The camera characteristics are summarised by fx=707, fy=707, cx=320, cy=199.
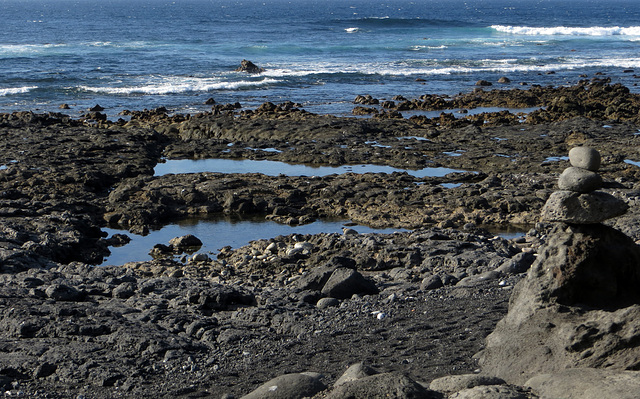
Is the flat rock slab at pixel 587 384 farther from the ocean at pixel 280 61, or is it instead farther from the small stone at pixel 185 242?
the ocean at pixel 280 61

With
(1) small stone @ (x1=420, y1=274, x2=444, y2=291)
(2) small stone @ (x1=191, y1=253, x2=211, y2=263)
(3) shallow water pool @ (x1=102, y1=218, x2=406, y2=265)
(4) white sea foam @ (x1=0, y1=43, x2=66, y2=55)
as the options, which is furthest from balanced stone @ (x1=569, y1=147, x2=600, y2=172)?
(4) white sea foam @ (x1=0, y1=43, x2=66, y2=55)

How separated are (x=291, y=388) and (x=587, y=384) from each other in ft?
7.87

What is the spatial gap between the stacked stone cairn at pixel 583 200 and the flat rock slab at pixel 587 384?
1512 mm

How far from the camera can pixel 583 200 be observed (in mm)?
6488

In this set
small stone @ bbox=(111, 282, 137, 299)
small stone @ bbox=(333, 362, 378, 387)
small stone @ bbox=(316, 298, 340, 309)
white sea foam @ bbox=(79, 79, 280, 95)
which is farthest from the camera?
white sea foam @ bbox=(79, 79, 280, 95)

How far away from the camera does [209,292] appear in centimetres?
1001

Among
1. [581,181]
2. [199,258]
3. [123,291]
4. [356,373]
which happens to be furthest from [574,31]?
[356,373]

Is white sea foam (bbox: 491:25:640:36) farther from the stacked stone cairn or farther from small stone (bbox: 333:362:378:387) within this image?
small stone (bbox: 333:362:378:387)

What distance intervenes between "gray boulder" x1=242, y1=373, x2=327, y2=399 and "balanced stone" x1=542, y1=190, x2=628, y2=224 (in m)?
2.71

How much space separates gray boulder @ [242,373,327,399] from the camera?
19.8 ft

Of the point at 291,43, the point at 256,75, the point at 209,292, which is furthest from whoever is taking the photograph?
the point at 291,43

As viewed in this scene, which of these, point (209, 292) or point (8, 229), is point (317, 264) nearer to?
point (209, 292)

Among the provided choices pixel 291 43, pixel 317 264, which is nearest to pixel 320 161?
pixel 317 264

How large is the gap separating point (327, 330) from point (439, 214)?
7303 mm
